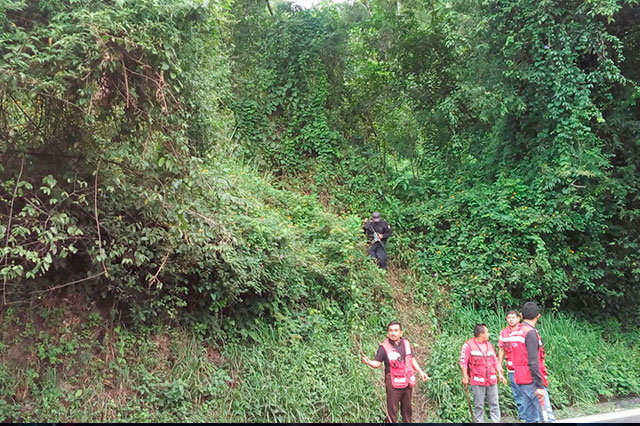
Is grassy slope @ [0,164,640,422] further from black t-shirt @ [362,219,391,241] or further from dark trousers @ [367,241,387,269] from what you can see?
black t-shirt @ [362,219,391,241]

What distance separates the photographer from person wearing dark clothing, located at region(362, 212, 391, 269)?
10.2 m

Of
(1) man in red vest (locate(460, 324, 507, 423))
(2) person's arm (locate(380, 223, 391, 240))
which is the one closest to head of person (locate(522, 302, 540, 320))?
(1) man in red vest (locate(460, 324, 507, 423))

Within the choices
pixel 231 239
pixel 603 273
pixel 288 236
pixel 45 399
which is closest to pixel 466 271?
pixel 603 273

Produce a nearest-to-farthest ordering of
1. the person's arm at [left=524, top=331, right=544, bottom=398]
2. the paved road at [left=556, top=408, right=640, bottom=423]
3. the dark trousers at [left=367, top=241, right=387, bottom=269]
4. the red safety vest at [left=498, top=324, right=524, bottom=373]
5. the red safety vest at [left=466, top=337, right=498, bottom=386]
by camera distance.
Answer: the person's arm at [left=524, top=331, right=544, bottom=398] < the red safety vest at [left=498, top=324, right=524, bottom=373] < the red safety vest at [left=466, top=337, right=498, bottom=386] < the paved road at [left=556, top=408, right=640, bottom=423] < the dark trousers at [left=367, top=241, right=387, bottom=269]

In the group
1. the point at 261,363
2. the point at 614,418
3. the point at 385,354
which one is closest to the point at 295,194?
the point at 261,363

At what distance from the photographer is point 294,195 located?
11.0m

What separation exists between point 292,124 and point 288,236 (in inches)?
229

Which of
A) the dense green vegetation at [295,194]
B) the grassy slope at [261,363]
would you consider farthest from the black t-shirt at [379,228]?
the grassy slope at [261,363]

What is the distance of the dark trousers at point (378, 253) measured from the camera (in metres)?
10.1

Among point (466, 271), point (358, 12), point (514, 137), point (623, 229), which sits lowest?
point (466, 271)

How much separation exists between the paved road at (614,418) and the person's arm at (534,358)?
1726mm

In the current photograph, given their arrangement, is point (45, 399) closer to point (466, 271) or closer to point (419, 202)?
point (466, 271)

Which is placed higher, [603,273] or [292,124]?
[292,124]

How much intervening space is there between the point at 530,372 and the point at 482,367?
2.17ft
